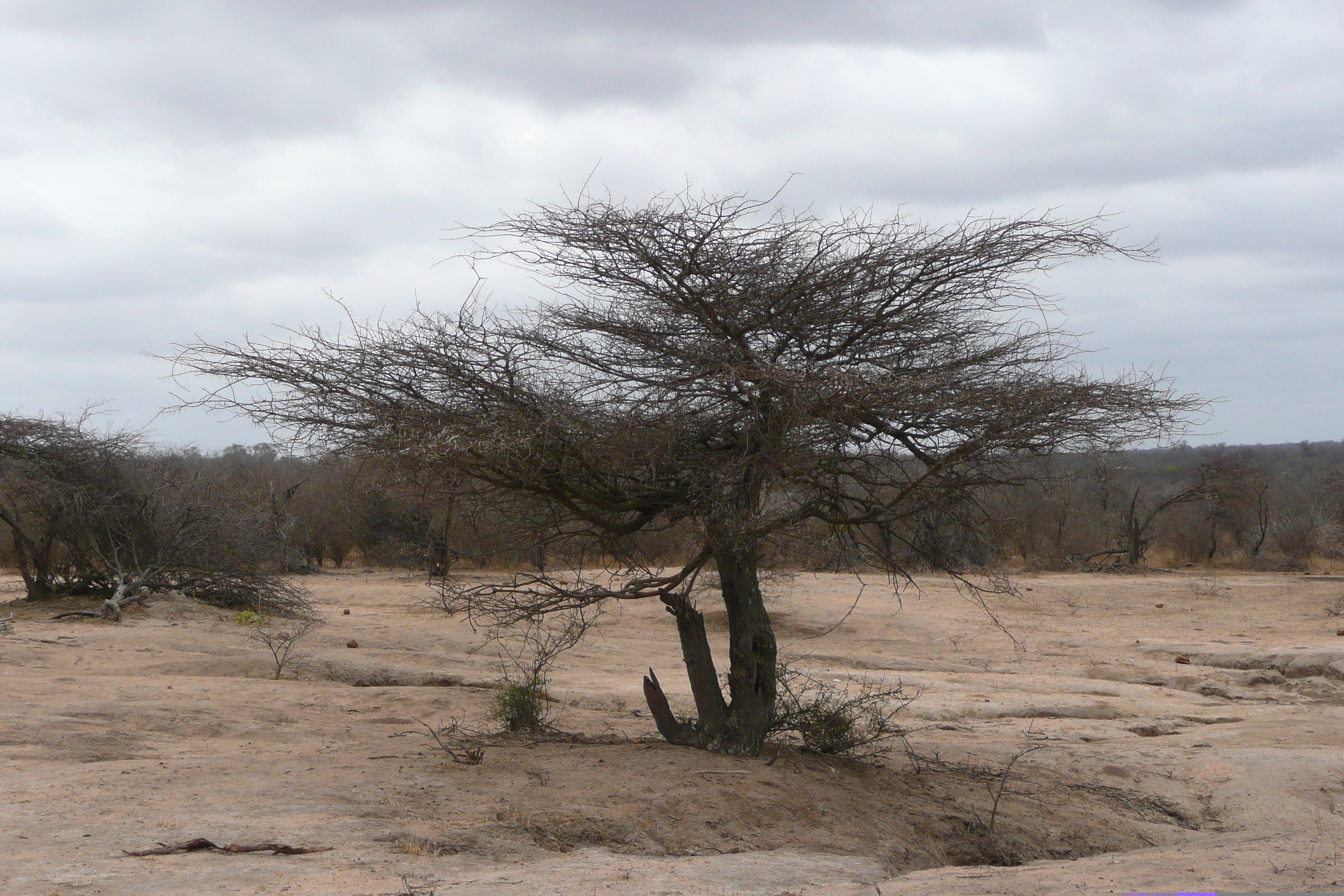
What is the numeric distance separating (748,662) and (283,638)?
751cm

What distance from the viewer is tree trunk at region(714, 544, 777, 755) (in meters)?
7.68

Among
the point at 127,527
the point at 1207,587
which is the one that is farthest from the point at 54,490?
the point at 1207,587

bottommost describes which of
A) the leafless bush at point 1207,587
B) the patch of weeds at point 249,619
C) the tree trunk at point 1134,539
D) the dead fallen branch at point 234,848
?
the leafless bush at point 1207,587

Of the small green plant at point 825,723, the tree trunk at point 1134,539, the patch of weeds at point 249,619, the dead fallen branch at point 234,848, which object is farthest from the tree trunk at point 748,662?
the tree trunk at point 1134,539

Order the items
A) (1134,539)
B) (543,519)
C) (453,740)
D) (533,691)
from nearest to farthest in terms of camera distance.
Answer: (543,519)
(453,740)
(533,691)
(1134,539)

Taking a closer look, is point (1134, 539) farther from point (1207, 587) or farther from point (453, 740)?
point (453, 740)

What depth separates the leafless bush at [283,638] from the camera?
486 inches

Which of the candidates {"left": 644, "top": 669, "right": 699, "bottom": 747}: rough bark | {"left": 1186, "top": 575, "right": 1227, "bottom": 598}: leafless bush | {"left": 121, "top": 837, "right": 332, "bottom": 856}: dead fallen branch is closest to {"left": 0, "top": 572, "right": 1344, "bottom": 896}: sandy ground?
{"left": 121, "top": 837, "right": 332, "bottom": 856}: dead fallen branch

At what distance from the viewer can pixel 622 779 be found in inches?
276

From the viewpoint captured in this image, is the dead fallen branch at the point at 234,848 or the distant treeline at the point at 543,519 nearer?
the dead fallen branch at the point at 234,848

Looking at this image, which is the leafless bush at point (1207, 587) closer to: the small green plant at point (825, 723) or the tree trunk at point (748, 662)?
the small green plant at point (825, 723)

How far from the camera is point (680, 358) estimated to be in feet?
22.5

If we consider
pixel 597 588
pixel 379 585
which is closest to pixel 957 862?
pixel 597 588

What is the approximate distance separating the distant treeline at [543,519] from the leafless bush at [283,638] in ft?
6.28
